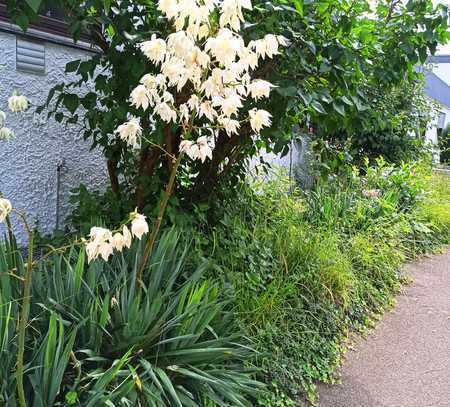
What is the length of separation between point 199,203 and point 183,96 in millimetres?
1149

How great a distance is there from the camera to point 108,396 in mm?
1995

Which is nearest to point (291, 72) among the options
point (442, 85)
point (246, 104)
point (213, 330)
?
point (246, 104)

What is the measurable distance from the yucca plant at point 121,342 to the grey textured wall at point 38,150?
127cm

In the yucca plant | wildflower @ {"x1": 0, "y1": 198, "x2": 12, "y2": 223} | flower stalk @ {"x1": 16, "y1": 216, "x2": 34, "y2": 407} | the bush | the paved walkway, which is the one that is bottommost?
the paved walkway

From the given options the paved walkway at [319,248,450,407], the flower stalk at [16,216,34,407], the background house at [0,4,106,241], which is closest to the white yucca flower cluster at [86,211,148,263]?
the flower stalk at [16,216,34,407]

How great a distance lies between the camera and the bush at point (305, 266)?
3.32 meters

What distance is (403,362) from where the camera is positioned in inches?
142

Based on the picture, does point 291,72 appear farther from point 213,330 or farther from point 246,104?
point 213,330

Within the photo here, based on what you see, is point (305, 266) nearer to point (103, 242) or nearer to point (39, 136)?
point (39, 136)

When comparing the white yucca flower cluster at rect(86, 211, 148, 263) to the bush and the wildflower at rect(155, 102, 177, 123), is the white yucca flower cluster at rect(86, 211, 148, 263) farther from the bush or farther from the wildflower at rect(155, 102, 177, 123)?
the bush

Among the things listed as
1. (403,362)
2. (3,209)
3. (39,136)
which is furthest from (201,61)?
(403,362)

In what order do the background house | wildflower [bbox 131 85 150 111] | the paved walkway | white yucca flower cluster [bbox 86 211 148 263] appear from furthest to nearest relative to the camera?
the background house
the paved walkway
wildflower [bbox 131 85 150 111]
white yucca flower cluster [bbox 86 211 148 263]

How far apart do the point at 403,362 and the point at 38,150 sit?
3.26 metres

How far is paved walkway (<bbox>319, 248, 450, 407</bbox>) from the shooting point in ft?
10.3
